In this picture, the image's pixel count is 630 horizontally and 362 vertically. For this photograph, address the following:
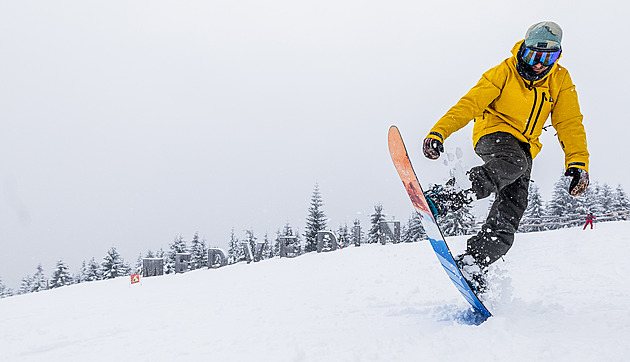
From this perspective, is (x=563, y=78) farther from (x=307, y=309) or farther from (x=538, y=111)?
(x=307, y=309)

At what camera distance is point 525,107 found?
265 centimetres

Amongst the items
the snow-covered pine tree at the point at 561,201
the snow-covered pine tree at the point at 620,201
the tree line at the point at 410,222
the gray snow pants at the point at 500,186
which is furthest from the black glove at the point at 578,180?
the snow-covered pine tree at the point at 620,201

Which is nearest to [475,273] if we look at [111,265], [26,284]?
[111,265]

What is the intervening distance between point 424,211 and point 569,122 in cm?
134

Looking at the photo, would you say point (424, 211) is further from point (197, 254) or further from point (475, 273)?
point (197, 254)

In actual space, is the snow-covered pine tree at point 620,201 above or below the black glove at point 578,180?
above

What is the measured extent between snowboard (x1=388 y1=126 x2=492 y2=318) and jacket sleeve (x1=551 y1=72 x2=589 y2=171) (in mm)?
1142

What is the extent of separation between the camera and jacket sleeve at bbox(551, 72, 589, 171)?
272 cm

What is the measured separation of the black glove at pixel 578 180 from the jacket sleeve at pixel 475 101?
75 centimetres

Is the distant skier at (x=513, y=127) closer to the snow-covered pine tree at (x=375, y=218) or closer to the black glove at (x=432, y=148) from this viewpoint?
the black glove at (x=432, y=148)

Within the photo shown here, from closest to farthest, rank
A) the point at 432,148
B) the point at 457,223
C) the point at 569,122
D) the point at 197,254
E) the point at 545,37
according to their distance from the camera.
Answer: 1. the point at 432,148
2. the point at 545,37
3. the point at 569,122
4. the point at 457,223
5. the point at 197,254

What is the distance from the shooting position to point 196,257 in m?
38.9

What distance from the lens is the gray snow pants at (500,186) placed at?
2477 mm

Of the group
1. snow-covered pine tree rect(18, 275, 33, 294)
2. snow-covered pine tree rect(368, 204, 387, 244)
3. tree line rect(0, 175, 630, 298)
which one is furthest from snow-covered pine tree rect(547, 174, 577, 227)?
snow-covered pine tree rect(18, 275, 33, 294)
